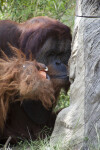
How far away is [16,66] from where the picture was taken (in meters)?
3.06

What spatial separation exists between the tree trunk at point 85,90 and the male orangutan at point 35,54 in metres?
0.93

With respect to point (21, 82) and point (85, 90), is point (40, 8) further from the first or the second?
point (85, 90)

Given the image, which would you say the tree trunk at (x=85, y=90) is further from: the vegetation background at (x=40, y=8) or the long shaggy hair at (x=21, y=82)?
the vegetation background at (x=40, y=8)

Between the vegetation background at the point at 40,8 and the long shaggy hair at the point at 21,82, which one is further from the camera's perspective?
the vegetation background at the point at 40,8

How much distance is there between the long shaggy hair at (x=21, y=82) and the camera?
2918mm

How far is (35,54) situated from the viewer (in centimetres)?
342

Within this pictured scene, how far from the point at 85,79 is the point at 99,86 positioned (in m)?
0.12

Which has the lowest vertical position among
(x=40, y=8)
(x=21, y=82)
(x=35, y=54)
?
(x=21, y=82)

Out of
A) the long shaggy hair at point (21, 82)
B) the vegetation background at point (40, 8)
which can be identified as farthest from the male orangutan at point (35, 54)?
the vegetation background at point (40, 8)

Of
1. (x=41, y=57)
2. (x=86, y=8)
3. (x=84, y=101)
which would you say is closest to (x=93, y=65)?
(x=84, y=101)

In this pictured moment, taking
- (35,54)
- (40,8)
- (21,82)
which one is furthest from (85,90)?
(40,8)

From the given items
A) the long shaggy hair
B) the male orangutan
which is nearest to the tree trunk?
the long shaggy hair

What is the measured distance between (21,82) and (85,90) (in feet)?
2.55

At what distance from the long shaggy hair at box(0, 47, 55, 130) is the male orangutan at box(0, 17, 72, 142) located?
173mm
